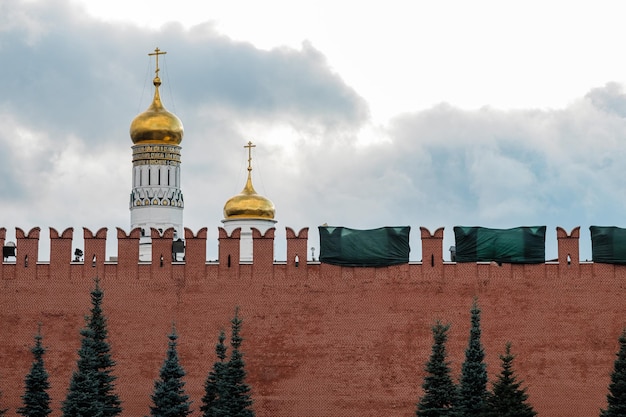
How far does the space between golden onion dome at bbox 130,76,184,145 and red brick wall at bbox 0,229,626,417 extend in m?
13.5

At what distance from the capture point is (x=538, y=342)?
30.0 meters

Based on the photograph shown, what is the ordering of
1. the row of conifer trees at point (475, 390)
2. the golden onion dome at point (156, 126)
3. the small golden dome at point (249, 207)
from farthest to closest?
the small golden dome at point (249, 207) < the golden onion dome at point (156, 126) < the row of conifer trees at point (475, 390)

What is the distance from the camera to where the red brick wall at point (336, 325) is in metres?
29.9

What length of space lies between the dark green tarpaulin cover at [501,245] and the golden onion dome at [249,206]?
1754cm

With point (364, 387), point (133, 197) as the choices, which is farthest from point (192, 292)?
point (133, 197)

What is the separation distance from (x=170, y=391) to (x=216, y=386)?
3.34 ft

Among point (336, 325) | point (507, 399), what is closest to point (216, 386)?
point (336, 325)

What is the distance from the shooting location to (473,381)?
28.5 m

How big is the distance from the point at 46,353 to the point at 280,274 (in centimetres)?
563

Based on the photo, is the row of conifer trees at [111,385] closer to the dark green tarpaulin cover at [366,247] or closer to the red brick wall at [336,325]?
the red brick wall at [336,325]

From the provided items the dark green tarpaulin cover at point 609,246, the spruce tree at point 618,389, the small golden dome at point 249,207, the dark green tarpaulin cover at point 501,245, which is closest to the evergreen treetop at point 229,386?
the dark green tarpaulin cover at point 501,245

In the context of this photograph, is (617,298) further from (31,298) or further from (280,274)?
(31,298)

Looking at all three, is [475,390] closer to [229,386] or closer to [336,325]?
[336,325]

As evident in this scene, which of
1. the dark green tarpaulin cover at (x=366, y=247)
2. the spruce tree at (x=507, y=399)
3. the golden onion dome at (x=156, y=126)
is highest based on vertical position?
the golden onion dome at (x=156, y=126)
